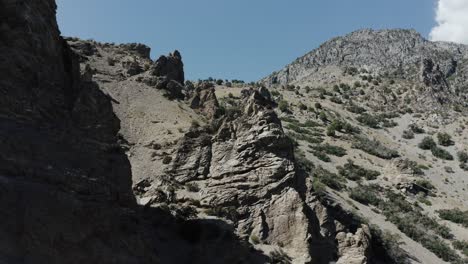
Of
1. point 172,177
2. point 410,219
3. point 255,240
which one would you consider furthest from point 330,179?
point 255,240

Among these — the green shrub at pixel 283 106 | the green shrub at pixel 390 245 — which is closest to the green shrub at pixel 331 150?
the green shrub at pixel 283 106

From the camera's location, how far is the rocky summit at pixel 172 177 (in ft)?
44.4

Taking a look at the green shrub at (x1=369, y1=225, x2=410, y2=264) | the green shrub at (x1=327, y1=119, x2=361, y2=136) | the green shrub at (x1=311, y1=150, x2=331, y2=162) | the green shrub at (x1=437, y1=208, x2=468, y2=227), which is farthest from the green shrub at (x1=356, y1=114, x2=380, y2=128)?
the green shrub at (x1=369, y1=225, x2=410, y2=264)

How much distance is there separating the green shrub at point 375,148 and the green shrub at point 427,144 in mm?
6336

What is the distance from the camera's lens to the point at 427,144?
64.4 m

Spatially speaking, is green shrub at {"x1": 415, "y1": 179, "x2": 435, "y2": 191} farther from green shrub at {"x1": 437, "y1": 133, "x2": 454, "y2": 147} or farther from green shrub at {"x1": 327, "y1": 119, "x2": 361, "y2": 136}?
green shrub at {"x1": 437, "y1": 133, "x2": 454, "y2": 147}

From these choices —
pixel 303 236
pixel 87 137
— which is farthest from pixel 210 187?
pixel 87 137

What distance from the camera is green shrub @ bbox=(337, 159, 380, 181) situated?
47938mm

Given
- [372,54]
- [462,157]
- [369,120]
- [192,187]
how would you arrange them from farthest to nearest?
[372,54], [369,120], [462,157], [192,187]

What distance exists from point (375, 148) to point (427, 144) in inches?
415

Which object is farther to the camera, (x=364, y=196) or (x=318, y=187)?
(x=364, y=196)

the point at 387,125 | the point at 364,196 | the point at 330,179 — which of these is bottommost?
the point at 364,196

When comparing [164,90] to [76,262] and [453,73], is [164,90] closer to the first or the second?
[76,262]

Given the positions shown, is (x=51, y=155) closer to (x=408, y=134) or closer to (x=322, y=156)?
(x=322, y=156)
